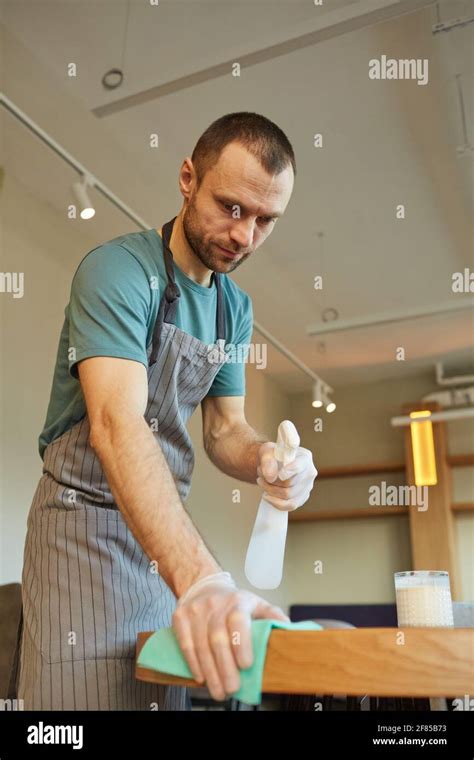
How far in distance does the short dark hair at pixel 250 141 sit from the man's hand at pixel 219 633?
798mm

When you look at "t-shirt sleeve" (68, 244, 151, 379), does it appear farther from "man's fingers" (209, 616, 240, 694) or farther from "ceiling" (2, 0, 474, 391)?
"ceiling" (2, 0, 474, 391)

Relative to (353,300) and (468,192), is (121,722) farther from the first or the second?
(353,300)

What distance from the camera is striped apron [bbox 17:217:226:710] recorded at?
1.05 m

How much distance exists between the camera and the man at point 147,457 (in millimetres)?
884

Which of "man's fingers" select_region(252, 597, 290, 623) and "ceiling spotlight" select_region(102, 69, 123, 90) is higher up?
"ceiling spotlight" select_region(102, 69, 123, 90)

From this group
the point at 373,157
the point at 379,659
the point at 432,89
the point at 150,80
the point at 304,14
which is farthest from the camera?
the point at 373,157

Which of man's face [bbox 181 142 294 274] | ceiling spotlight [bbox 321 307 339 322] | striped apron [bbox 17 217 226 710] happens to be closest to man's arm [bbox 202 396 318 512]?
striped apron [bbox 17 217 226 710]

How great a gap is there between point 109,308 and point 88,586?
0.41 meters

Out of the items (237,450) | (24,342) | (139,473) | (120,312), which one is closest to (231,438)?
(237,450)

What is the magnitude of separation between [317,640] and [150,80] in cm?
273

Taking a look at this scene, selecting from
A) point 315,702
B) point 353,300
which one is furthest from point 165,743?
point 353,300

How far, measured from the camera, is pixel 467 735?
1022mm

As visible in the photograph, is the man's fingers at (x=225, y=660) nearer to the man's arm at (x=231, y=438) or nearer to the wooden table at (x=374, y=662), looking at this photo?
the wooden table at (x=374, y=662)

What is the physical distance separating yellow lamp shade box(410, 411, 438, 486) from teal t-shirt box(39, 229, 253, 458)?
4.89m
